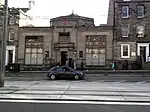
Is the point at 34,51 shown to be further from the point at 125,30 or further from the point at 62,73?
the point at 62,73

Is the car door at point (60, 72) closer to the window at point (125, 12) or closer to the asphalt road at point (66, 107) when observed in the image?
the window at point (125, 12)

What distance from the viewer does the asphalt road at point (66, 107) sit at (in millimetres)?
11695

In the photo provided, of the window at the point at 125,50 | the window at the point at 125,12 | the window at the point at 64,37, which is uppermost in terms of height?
the window at the point at 125,12

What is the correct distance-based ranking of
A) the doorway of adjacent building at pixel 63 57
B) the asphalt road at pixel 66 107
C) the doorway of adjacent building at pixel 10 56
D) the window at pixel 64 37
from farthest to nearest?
the doorway of adjacent building at pixel 10 56, the window at pixel 64 37, the doorway of adjacent building at pixel 63 57, the asphalt road at pixel 66 107

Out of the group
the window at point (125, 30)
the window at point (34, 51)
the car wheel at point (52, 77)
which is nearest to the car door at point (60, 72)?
the car wheel at point (52, 77)

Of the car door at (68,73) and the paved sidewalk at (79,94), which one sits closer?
the paved sidewalk at (79,94)

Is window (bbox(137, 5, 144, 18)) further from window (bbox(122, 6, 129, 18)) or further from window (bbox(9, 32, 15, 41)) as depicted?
window (bbox(9, 32, 15, 41))

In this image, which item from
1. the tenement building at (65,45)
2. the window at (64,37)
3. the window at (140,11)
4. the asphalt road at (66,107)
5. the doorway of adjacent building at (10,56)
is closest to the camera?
the asphalt road at (66,107)

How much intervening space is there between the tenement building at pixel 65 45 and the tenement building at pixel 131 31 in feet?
4.78

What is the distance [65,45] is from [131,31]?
33.6ft

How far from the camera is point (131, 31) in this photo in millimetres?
50062

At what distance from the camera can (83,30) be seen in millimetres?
50344

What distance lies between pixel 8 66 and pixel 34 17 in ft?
56.9

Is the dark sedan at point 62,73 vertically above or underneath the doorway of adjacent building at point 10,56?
underneath
